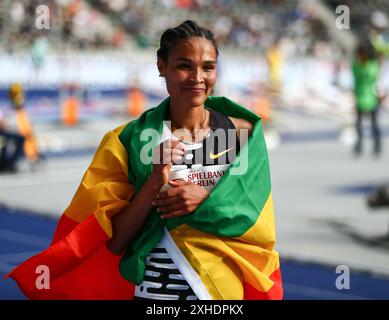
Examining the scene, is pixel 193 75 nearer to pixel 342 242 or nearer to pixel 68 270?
pixel 68 270

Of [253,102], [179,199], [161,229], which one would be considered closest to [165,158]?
[179,199]

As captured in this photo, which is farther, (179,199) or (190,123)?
(190,123)

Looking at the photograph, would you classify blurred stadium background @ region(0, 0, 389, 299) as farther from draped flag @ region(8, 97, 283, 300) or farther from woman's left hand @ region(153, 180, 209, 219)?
woman's left hand @ region(153, 180, 209, 219)

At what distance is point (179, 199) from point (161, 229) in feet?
0.52

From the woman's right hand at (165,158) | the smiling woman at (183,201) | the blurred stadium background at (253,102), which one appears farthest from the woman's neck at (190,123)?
the blurred stadium background at (253,102)

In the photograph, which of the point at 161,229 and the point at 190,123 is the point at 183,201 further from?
the point at 190,123

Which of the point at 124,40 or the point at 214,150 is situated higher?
the point at 124,40

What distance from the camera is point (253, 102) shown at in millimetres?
22844

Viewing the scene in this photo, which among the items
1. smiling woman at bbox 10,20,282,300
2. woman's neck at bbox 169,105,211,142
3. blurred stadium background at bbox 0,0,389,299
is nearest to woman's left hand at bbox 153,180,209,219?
smiling woman at bbox 10,20,282,300

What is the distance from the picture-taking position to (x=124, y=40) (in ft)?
101

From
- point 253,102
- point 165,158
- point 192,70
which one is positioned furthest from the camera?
point 253,102

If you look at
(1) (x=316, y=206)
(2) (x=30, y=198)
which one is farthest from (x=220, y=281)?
(2) (x=30, y=198)
